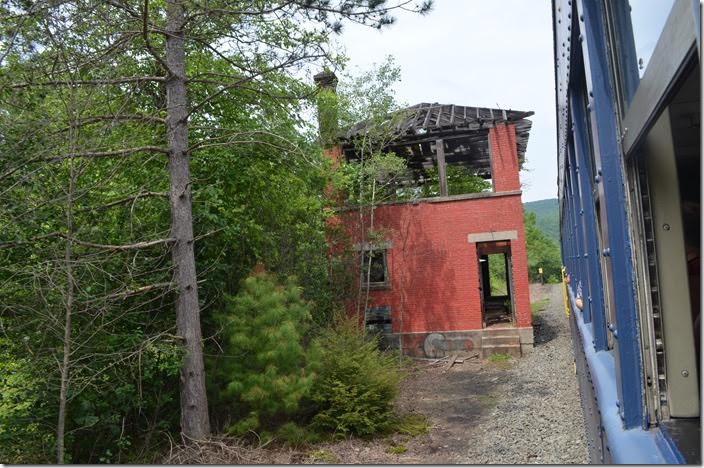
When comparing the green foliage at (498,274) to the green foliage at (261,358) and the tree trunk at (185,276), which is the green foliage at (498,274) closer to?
the green foliage at (261,358)

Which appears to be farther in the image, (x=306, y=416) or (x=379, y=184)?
(x=379, y=184)

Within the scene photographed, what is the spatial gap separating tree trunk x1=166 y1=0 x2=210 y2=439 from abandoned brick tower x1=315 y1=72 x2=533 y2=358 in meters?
7.44

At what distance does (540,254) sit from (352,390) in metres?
55.0

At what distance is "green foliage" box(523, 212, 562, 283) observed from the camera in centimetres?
5872

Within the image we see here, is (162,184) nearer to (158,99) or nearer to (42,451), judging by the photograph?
(158,99)

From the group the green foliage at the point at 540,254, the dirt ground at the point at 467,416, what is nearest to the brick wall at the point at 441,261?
the dirt ground at the point at 467,416

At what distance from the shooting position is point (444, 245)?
16.0 metres

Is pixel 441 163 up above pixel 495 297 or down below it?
above

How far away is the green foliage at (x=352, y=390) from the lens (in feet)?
31.2

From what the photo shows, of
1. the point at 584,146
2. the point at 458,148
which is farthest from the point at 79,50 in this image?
the point at 458,148

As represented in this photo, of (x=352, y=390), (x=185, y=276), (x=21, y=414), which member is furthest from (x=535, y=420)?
(x=21, y=414)

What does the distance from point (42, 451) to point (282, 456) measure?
126 inches

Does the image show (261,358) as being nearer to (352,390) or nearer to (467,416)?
(352,390)

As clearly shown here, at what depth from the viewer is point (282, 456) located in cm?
862
